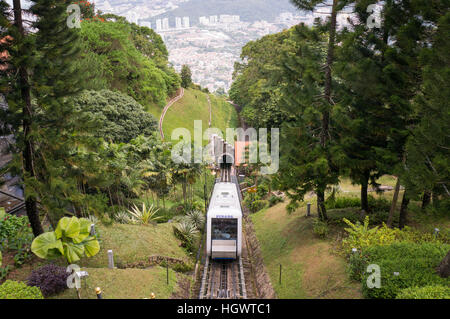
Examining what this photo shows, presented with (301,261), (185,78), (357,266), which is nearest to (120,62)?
(301,261)

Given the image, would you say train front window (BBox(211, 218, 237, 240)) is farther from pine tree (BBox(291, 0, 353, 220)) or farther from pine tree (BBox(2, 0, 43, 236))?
pine tree (BBox(2, 0, 43, 236))

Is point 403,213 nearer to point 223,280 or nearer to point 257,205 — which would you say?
point 223,280

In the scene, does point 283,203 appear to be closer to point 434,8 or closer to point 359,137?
point 359,137

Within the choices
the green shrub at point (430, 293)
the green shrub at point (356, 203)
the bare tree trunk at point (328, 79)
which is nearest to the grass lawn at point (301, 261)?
the green shrub at point (356, 203)

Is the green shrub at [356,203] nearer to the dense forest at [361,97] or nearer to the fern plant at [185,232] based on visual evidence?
the dense forest at [361,97]

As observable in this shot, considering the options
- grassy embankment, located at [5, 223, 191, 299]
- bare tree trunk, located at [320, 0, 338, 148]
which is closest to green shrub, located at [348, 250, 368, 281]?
bare tree trunk, located at [320, 0, 338, 148]
